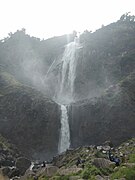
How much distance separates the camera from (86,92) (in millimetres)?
79938

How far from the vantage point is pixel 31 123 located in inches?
2443

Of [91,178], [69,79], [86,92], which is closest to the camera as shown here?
[91,178]

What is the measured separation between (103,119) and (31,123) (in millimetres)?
13851

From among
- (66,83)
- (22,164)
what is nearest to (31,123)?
(22,164)

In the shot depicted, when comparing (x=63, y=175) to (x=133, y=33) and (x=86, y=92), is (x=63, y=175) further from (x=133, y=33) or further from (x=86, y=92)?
(x=133, y=33)

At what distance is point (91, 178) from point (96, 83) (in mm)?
65758

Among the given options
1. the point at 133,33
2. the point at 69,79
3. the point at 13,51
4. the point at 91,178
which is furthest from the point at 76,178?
the point at 13,51

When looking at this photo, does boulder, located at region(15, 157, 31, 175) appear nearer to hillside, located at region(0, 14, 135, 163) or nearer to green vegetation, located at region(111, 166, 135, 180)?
hillside, located at region(0, 14, 135, 163)

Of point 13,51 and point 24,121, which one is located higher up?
point 13,51

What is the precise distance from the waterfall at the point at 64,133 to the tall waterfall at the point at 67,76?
15.5 metres

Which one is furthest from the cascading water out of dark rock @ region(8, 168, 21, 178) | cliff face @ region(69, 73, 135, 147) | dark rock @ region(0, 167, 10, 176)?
dark rock @ region(8, 168, 21, 178)

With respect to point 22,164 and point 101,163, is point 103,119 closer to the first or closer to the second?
point 22,164


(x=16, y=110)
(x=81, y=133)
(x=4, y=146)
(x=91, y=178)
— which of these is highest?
(x=16, y=110)

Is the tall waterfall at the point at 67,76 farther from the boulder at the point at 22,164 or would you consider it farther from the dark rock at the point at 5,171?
the dark rock at the point at 5,171
